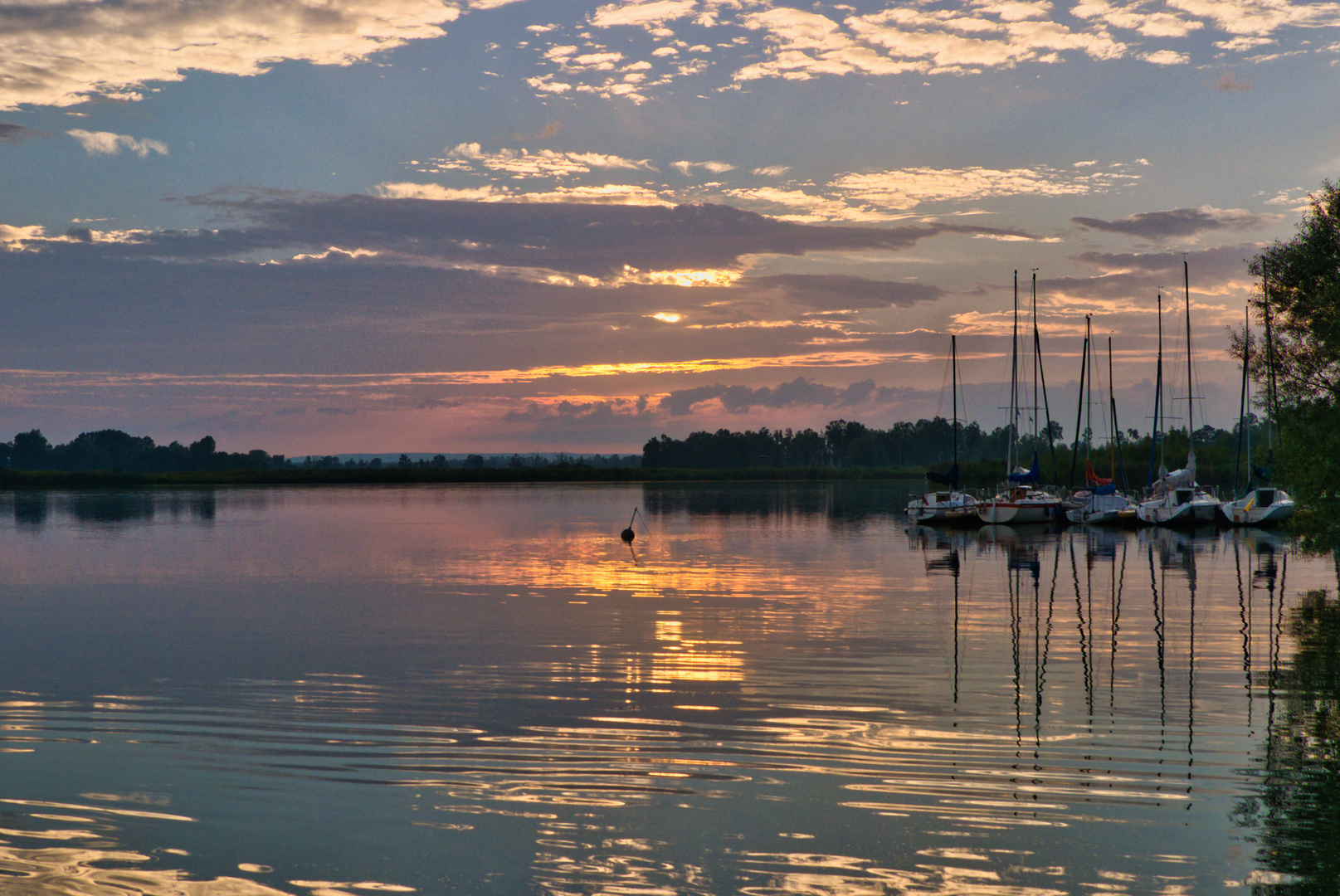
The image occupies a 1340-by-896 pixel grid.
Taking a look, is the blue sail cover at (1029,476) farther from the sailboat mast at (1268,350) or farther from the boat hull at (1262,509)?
the sailboat mast at (1268,350)

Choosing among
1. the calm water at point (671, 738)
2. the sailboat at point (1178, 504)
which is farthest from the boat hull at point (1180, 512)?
the calm water at point (671, 738)

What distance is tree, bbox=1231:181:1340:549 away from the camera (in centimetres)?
3005

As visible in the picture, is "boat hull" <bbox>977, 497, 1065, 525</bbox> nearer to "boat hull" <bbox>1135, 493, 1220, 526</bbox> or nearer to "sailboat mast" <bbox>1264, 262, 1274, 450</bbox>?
"boat hull" <bbox>1135, 493, 1220, 526</bbox>

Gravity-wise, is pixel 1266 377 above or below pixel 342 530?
above

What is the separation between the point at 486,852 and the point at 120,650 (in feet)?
53.8

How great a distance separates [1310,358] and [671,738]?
102ft

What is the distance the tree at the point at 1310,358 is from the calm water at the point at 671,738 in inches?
139

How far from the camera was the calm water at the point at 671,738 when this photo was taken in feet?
30.5

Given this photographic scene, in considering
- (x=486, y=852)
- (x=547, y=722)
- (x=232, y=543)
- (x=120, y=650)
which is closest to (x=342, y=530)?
(x=232, y=543)

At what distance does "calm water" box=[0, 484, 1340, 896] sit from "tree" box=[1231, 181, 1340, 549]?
3520 millimetres

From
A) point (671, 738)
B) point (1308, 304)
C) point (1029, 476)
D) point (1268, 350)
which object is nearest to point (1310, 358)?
point (1308, 304)

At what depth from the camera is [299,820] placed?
10516mm

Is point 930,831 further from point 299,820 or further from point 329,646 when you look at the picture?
point 329,646

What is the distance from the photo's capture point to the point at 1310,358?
34.1 m
